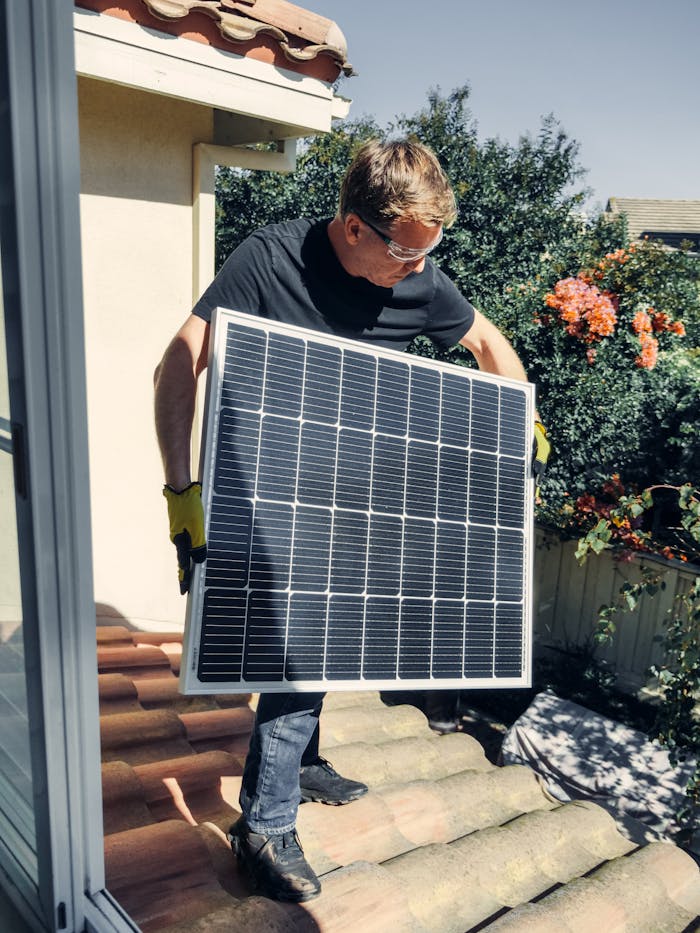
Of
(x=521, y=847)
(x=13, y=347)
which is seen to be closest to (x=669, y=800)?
(x=521, y=847)

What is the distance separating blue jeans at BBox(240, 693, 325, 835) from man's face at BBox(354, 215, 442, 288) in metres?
1.18

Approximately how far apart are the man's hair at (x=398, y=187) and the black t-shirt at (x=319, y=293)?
0.59 feet

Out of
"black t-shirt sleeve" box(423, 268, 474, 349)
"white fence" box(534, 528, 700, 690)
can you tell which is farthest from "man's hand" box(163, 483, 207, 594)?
"white fence" box(534, 528, 700, 690)

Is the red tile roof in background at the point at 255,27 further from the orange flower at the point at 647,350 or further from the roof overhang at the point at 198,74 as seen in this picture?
the orange flower at the point at 647,350

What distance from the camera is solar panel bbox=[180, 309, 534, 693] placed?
6.21ft

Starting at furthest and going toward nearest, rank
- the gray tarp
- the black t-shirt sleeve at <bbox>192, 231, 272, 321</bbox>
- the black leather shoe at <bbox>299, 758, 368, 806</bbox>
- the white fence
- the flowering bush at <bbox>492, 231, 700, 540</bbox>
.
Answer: the white fence, the flowering bush at <bbox>492, 231, 700, 540</bbox>, the gray tarp, the black leather shoe at <bbox>299, 758, 368, 806</bbox>, the black t-shirt sleeve at <bbox>192, 231, 272, 321</bbox>

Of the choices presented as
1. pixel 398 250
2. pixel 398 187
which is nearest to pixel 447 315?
pixel 398 250

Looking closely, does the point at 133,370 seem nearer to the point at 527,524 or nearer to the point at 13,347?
the point at 527,524

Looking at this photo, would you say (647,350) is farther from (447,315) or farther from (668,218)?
(668,218)

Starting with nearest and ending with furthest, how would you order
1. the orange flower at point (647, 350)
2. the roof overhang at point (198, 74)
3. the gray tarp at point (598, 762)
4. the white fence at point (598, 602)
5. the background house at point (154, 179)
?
the roof overhang at point (198, 74), the background house at point (154, 179), the gray tarp at point (598, 762), the orange flower at point (647, 350), the white fence at point (598, 602)

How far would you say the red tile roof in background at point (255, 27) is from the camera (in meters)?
3.55

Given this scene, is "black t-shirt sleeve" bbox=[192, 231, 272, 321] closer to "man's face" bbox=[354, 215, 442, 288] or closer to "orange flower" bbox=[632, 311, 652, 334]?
"man's face" bbox=[354, 215, 442, 288]

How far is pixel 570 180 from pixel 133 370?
7689 mm

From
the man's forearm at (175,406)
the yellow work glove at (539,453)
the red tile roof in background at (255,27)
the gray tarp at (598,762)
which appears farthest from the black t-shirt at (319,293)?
the gray tarp at (598,762)
